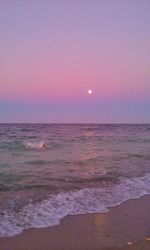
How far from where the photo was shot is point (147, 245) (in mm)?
5266

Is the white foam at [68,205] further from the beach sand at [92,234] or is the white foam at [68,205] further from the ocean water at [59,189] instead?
the beach sand at [92,234]

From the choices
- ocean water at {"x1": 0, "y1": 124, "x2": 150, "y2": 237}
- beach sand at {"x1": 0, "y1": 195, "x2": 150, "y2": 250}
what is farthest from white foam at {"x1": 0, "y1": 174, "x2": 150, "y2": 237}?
beach sand at {"x1": 0, "y1": 195, "x2": 150, "y2": 250}

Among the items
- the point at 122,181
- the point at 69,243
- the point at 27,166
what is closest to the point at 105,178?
the point at 122,181

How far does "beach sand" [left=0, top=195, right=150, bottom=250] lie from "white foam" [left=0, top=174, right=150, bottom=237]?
11.7 inches

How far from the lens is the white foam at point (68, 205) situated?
657cm

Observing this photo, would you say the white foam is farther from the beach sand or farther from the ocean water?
the beach sand

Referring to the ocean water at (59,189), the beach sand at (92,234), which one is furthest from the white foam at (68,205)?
the beach sand at (92,234)

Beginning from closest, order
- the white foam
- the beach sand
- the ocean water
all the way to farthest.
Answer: the beach sand
the white foam
the ocean water

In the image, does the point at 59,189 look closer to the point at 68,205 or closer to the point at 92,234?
the point at 68,205

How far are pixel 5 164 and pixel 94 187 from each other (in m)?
5.64

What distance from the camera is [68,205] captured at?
8.02m

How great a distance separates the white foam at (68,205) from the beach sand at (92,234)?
0.98 ft

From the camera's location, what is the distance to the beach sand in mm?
5438

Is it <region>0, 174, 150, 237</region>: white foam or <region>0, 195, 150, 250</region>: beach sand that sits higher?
<region>0, 174, 150, 237</region>: white foam
